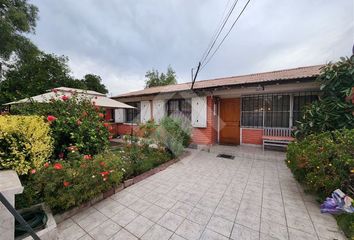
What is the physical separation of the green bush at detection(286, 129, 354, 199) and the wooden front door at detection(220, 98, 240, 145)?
4.00 meters

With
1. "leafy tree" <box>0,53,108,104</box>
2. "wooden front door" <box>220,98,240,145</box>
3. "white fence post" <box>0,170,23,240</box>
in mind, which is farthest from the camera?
"leafy tree" <box>0,53,108,104</box>

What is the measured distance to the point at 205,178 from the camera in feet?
12.1

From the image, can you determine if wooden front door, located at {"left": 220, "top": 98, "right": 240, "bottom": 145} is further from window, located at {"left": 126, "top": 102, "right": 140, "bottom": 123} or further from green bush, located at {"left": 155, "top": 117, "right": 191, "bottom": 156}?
window, located at {"left": 126, "top": 102, "right": 140, "bottom": 123}

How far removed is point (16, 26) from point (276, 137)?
16.0 m

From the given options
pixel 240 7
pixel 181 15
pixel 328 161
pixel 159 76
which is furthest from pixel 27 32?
pixel 159 76

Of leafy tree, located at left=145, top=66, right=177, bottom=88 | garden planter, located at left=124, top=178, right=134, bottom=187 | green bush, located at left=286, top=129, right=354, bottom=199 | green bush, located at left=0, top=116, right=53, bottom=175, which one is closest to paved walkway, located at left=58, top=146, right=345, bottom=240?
garden planter, located at left=124, top=178, right=134, bottom=187

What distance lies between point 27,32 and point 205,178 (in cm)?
1426

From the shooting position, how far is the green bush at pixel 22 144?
81.6 inches

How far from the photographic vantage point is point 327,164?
8.27 ft

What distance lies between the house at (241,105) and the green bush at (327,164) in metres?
2.85

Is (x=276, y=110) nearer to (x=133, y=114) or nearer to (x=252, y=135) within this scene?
(x=252, y=135)

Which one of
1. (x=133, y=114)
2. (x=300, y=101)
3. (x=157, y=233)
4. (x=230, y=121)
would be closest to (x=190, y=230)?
(x=157, y=233)

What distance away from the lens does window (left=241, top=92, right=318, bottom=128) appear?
5773 millimetres

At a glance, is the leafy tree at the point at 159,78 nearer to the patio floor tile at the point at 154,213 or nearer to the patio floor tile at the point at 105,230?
the patio floor tile at the point at 154,213
